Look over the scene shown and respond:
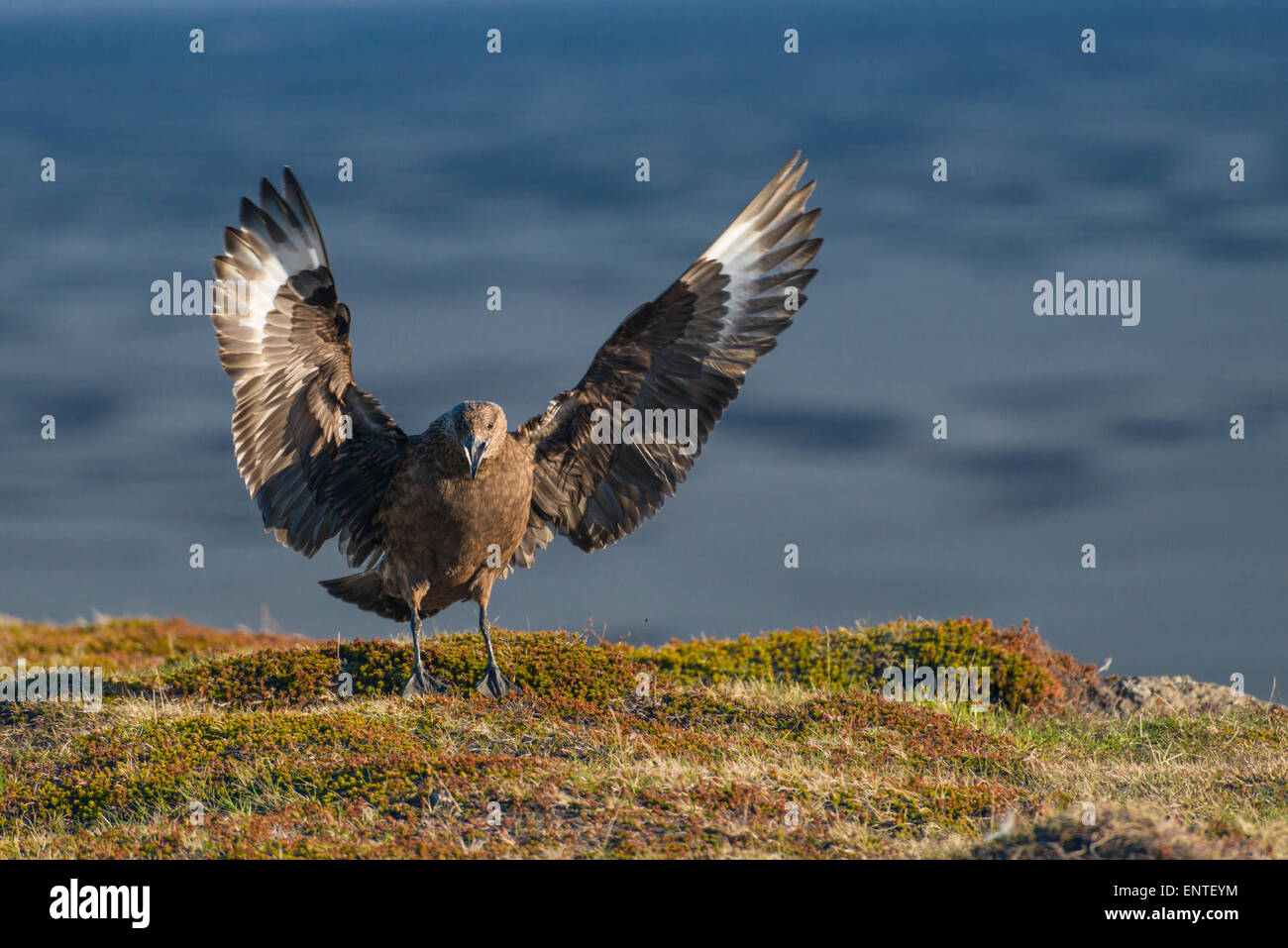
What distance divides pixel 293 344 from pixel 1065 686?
9.36 m

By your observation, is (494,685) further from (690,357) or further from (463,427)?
(690,357)

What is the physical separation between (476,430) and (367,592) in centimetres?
237

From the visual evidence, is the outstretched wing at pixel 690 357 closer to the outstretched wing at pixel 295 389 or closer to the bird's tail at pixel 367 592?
the outstretched wing at pixel 295 389

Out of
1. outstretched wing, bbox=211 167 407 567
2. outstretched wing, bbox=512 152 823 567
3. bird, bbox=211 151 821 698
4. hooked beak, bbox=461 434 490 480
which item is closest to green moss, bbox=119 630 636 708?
bird, bbox=211 151 821 698

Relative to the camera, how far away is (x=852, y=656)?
1387 cm

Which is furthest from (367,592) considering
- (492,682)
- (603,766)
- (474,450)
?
(603,766)

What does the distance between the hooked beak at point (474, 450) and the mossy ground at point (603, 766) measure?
198 cm

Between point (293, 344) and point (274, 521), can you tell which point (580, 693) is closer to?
point (274, 521)

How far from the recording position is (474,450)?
31.9 feet

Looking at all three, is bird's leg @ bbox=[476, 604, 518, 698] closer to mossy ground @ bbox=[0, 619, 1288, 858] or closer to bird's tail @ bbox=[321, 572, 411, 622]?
mossy ground @ bbox=[0, 619, 1288, 858]

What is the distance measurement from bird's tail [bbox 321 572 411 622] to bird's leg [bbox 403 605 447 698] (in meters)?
0.32

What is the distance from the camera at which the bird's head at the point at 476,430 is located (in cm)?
974

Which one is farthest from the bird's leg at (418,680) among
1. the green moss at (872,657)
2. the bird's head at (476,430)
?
the green moss at (872,657)
